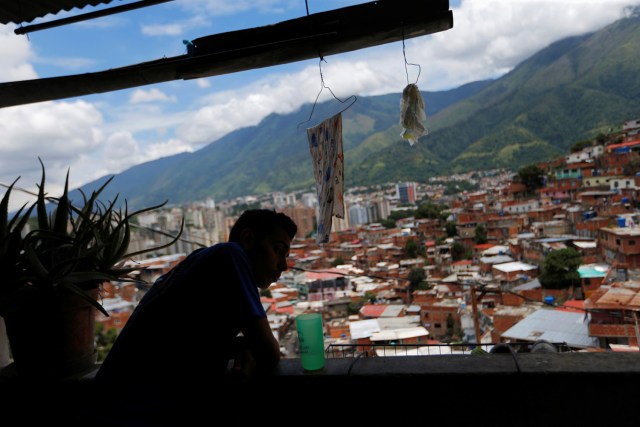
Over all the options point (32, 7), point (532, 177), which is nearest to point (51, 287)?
point (32, 7)

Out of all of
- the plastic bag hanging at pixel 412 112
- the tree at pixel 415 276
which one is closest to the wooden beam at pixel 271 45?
the plastic bag hanging at pixel 412 112

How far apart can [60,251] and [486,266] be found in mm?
21576

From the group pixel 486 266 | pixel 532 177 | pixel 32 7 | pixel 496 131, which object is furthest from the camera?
pixel 496 131

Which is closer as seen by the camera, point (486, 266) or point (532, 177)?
point (486, 266)

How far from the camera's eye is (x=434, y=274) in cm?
2297

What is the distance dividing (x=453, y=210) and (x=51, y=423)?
123 feet

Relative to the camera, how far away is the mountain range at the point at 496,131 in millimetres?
58062

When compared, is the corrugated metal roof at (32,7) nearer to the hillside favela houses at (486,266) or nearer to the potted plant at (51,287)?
the potted plant at (51,287)

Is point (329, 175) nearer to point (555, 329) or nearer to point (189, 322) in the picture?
point (189, 322)

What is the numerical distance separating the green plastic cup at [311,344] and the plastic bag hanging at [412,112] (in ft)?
2.75

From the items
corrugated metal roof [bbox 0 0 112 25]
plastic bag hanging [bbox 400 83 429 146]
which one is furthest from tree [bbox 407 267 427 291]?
corrugated metal roof [bbox 0 0 112 25]

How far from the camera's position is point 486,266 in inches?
837

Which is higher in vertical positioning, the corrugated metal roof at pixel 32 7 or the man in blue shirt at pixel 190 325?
the corrugated metal roof at pixel 32 7

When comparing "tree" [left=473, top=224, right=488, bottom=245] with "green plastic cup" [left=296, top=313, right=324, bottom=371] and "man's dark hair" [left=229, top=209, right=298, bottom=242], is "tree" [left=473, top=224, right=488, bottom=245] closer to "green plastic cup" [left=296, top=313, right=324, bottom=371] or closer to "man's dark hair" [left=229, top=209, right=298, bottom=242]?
"green plastic cup" [left=296, top=313, right=324, bottom=371]
